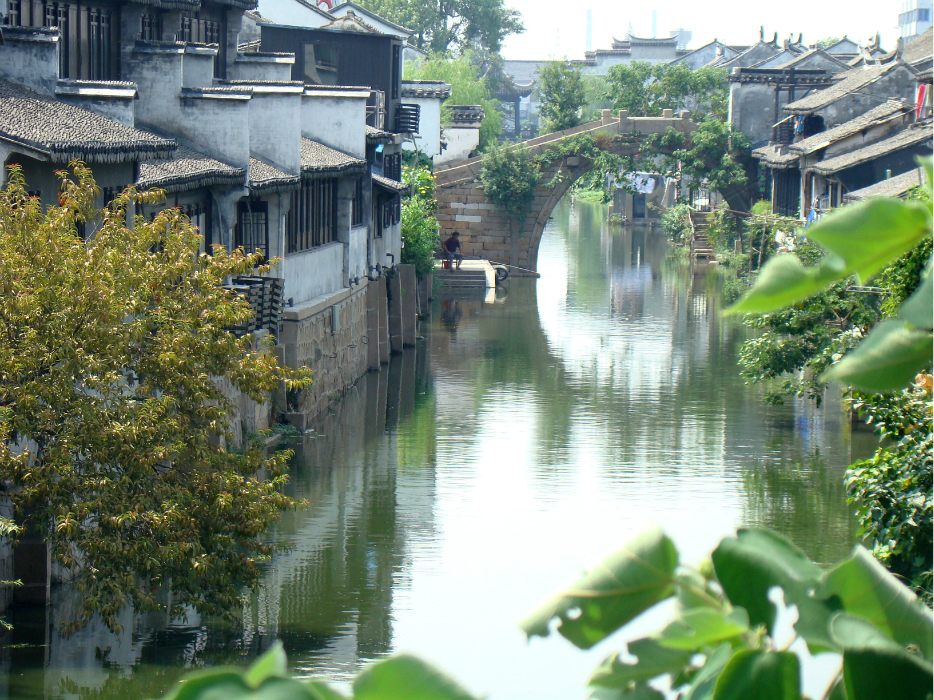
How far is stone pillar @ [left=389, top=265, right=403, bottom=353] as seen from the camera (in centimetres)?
2877

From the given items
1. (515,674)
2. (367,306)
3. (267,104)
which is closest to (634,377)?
(367,306)

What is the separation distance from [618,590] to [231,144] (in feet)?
56.4

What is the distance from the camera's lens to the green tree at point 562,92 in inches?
2044

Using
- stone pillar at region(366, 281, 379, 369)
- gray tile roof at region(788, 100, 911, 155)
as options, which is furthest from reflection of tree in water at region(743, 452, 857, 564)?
gray tile roof at region(788, 100, 911, 155)

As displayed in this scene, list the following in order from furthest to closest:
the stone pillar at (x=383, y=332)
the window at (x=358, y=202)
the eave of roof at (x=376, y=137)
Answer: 1. the stone pillar at (x=383, y=332)
2. the eave of roof at (x=376, y=137)
3. the window at (x=358, y=202)

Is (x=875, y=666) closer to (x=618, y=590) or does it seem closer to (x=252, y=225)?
(x=618, y=590)

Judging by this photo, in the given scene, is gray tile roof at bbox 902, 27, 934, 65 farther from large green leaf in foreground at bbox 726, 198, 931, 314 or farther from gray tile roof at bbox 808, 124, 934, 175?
large green leaf in foreground at bbox 726, 198, 931, 314

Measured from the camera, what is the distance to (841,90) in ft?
130

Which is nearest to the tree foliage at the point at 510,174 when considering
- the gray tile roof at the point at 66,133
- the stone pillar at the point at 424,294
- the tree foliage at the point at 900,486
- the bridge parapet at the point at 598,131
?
the bridge parapet at the point at 598,131

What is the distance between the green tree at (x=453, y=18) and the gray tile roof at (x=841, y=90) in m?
36.8

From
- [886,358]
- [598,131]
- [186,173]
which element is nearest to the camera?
[886,358]

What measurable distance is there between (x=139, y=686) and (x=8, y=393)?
2.82 m

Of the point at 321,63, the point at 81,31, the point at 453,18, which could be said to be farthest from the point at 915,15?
the point at 81,31

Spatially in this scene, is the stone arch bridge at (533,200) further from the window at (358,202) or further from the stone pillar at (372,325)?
the window at (358,202)
